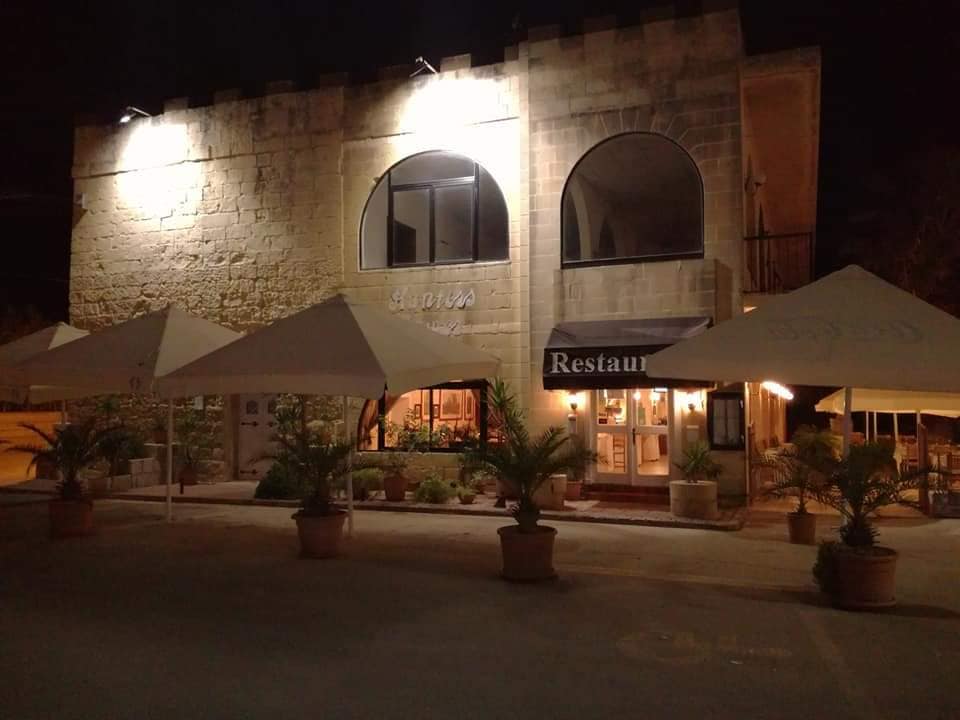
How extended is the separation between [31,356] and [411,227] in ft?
23.7

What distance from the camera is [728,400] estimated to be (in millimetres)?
14156

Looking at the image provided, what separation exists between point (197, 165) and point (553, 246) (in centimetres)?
847

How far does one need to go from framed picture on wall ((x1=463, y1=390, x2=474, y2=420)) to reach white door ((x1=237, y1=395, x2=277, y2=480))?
441 cm

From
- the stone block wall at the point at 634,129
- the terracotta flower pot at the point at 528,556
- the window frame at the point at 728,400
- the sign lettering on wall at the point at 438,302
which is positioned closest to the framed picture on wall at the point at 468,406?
the sign lettering on wall at the point at 438,302

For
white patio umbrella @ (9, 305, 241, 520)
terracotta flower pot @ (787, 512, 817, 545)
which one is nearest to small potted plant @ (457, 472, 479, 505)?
white patio umbrella @ (9, 305, 241, 520)

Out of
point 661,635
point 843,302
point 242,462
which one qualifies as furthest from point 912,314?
point 242,462

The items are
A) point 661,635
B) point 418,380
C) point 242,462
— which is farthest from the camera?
point 242,462

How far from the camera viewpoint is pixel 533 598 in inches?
311

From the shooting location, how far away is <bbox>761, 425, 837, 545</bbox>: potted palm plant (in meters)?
→ 8.99

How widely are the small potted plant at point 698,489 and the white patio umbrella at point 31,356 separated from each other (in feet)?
33.2

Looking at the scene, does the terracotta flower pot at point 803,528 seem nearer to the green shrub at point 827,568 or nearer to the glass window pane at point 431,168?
the green shrub at point 827,568

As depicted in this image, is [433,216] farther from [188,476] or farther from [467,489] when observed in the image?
[188,476]

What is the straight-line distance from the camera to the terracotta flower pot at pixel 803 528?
11.0 m

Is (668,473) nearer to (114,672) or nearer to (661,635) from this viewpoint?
(661,635)
